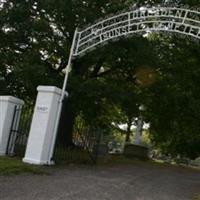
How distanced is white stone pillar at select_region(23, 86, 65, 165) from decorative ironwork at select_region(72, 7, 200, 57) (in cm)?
203

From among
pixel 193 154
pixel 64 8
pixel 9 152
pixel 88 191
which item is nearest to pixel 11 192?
pixel 88 191

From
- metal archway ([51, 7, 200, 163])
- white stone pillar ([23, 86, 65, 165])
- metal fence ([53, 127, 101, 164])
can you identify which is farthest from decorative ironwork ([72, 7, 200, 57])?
metal fence ([53, 127, 101, 164])

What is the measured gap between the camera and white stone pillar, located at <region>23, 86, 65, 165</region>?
1295cm

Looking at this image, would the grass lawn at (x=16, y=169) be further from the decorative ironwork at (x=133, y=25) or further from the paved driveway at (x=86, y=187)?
the decorative ironwork at (x=133, y=25)

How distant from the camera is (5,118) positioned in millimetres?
13875

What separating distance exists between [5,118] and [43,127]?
159 cm

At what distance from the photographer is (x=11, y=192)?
8.25 metres

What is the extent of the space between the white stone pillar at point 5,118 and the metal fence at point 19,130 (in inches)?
5.2

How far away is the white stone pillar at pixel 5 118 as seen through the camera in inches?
546

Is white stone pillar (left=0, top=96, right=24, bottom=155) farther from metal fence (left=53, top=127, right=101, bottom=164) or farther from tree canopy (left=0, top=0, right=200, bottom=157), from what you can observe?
tree canopy (left=0, top=0, right=200, bottom=157)

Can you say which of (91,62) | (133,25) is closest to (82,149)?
(91,62)

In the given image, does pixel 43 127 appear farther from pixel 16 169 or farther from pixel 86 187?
pixel 86 187

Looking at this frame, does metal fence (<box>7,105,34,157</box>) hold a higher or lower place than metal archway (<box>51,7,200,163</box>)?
lower

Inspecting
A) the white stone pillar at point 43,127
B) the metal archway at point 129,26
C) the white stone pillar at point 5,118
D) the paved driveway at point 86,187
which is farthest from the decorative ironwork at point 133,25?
the paved driveway at point 86,187
